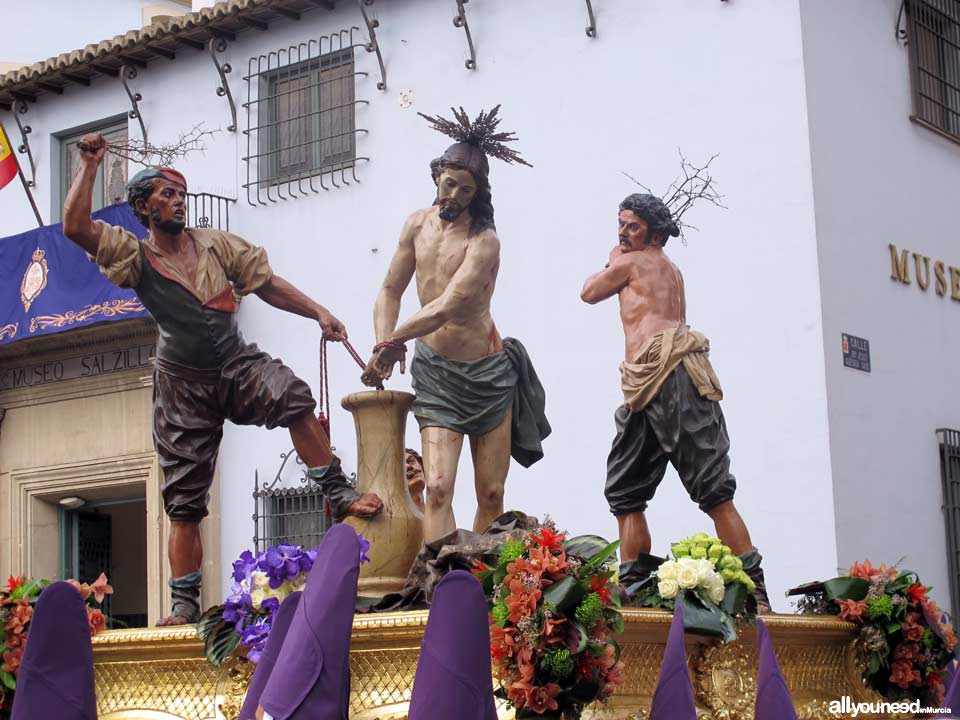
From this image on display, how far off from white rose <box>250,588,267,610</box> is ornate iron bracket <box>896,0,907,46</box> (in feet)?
27.6

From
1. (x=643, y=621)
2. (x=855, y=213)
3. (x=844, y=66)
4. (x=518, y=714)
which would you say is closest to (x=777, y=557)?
(x=855, y=213)

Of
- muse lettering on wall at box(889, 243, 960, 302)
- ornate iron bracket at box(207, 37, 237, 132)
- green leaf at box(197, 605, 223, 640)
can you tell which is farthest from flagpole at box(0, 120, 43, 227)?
green leaf at box(197, 605, 223, 640)

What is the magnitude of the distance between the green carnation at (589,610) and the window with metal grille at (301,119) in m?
8.64

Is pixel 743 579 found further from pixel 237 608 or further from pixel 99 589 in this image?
pixel 99 589

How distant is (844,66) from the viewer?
11789 mm

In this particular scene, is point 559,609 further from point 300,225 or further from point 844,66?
point 300,225

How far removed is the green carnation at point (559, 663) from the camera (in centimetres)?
490

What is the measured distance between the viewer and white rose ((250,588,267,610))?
5.77 meters

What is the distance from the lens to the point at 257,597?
5781mm

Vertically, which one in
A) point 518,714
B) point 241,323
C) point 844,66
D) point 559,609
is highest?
point 844,66

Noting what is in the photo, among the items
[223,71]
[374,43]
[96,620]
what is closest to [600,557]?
[96,620]

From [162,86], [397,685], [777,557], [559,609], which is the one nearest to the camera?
[559,609]

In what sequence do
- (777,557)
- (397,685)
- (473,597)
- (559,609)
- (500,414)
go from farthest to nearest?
1. (777,557)
2. (500,414)
3. (397,685)
4. (559,609)
5. (473,597)

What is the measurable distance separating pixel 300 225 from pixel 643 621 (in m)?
8.40
